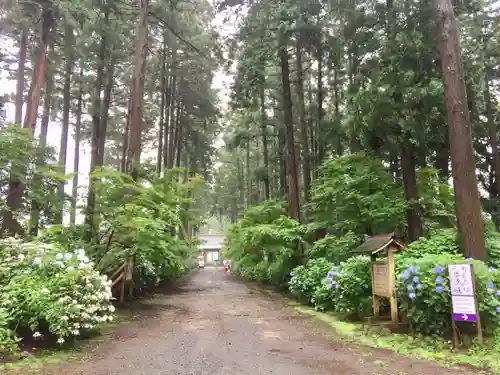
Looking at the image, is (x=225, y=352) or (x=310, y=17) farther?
(x=310, y=17)

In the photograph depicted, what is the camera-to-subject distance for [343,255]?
437 inches

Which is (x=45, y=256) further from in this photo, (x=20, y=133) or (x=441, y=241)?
(x=441, y=241)

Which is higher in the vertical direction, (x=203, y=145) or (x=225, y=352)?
(x=203, y=145)

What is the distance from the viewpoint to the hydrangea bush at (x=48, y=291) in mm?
5699

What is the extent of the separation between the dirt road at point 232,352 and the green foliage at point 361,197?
3.30m

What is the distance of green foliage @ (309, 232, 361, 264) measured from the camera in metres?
11.1

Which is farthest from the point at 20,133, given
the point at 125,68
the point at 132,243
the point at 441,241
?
the point at 125,68

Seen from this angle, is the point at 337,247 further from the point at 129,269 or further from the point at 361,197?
the point at 129,269

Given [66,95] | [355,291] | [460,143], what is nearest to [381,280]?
[355,291]

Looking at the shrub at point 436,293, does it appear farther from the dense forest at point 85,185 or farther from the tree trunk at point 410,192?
the dense forest at point 85,185

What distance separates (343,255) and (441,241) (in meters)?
3.07

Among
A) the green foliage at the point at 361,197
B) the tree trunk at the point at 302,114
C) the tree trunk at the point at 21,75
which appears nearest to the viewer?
the green foliage at the point at 361,197

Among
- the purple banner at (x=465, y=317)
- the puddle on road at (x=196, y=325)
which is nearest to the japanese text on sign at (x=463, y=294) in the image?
the purple banner at (x=465, y=317)

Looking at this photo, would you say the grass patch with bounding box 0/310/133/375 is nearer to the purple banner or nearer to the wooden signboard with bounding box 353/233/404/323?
the wooden signboard with bounding box 353/233/404/323
